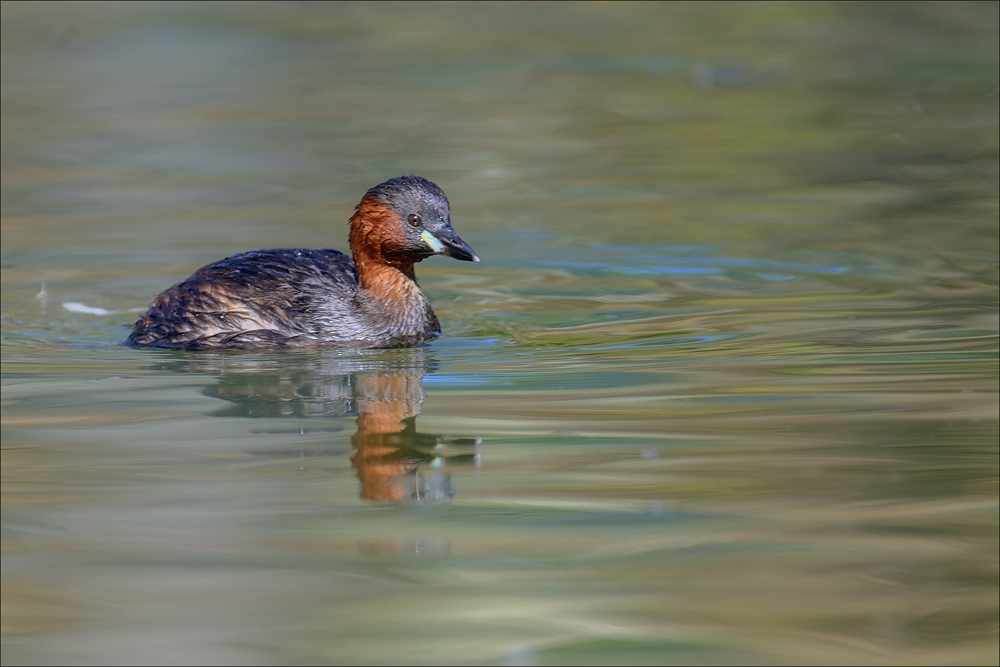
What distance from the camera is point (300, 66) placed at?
697 inches

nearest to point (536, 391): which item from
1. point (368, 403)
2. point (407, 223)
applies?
point (368, 403)

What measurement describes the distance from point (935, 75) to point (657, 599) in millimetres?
13034

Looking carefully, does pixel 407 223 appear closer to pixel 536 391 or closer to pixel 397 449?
pixel 536 391

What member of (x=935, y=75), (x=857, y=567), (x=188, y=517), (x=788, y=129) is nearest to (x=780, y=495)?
(x=857, y=567)

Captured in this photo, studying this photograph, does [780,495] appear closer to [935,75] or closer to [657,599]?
[657,599]

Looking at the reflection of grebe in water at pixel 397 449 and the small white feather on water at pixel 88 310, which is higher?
the small white feather on water at pixel 88 310

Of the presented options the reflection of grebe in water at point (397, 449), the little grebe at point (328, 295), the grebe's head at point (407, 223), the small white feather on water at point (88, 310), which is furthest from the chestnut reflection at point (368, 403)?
the small white feather on water at point (88, 310)

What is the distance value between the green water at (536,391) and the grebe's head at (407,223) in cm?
57

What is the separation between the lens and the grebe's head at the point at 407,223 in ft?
26.3

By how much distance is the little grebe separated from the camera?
796 centimetres

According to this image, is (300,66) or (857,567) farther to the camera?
(300,66)

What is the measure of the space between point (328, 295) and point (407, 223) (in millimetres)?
619

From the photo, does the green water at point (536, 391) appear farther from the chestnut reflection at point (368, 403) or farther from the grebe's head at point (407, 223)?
the grebe's head at point (407, 223)

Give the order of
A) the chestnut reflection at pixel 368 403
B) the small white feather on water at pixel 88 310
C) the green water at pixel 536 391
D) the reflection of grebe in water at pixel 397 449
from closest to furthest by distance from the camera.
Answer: the green water at pixel 536 391 < the reflection of grebe in water at pixel 397 449 < the chestnut reflection at pixel 368 403 < the small white feather on water at pixel 88 310
